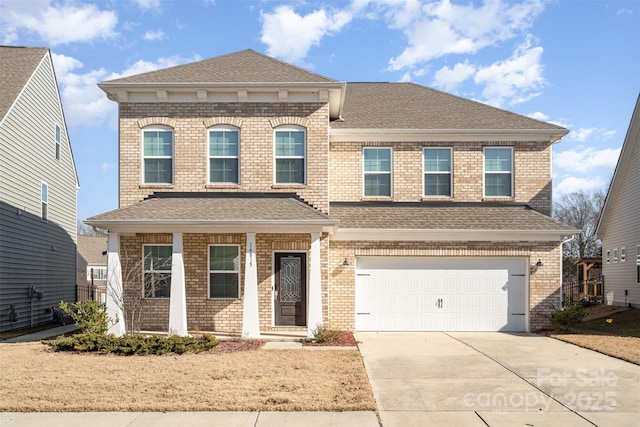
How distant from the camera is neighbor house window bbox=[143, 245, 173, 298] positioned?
15.8 m

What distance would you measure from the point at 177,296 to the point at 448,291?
7.50m

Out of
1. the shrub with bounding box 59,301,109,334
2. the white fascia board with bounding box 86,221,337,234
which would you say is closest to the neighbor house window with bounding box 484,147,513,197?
the white fascia board with bounding box 86,221,337,234

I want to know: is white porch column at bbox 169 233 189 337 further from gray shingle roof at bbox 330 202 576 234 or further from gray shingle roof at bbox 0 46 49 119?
gray shingle roof at bbox 0 46 49 119

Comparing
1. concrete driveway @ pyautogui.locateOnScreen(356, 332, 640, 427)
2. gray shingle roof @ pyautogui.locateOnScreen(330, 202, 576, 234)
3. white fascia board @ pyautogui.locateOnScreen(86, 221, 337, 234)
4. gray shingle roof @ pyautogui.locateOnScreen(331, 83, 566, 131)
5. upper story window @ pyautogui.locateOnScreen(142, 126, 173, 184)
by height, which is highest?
gray shingle roof @ pyautogui.locateOnScreen(331, 83, 566, 131)

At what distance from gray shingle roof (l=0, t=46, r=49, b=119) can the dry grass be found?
29.0 feet

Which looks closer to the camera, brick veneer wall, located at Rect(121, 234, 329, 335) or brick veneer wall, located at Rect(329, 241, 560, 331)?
brick veneer wall, located at Rect(121, 234, 329, 335)

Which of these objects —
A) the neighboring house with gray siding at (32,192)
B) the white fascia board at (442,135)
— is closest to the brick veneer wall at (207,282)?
the white fascia board at (442,135)

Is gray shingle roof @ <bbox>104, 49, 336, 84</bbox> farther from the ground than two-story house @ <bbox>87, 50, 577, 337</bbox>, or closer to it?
farther from the ground

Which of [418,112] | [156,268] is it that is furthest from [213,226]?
[418,112]

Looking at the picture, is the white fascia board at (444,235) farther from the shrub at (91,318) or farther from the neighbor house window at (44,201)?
the neighbor house window at (44,201)

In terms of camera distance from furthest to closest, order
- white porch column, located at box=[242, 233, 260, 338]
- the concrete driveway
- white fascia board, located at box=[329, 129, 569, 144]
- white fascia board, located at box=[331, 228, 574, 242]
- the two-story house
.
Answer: white fascia board, located at box=[329, 129, 569, 144]
white fascia board, located at box=[331, 228, 574, 242]
the two-story house
white porch column, located at box=[242, 233, 260, 338]
the concrete driveway

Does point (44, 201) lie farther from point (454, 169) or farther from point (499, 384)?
point (499, 384)

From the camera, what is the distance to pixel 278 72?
624 inches

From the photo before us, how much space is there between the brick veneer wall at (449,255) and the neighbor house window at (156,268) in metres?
4.47
